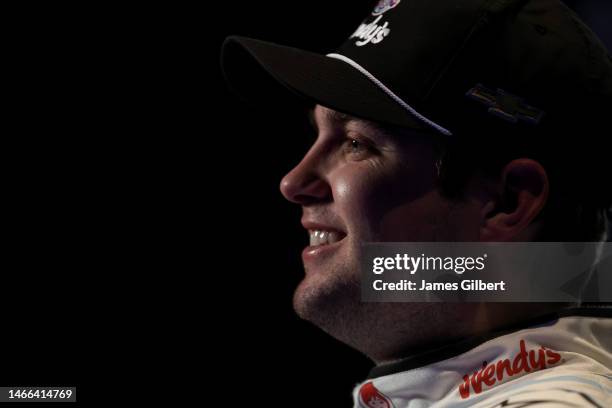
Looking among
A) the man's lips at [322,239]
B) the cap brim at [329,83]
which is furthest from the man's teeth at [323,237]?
the cap brim at [329,83]

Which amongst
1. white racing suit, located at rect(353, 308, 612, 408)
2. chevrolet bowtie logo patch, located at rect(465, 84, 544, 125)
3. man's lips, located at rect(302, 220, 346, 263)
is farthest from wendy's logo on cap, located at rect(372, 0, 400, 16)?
white racing suit, located at rect(353, 308, 612, 408)

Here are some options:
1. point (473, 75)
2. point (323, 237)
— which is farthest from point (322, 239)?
point (473, 75)

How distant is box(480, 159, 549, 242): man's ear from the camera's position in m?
1.14

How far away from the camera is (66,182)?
1.97 m

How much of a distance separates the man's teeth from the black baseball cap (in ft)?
0.74

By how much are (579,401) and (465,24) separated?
56 centimetres

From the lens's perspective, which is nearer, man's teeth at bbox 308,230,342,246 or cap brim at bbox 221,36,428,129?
cap brim at bbox 221,36,428,129

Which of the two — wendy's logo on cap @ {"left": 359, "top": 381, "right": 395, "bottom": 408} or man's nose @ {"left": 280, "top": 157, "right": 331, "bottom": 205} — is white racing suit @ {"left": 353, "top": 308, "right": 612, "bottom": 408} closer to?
wendy's logo on cap @ {"left": 359, "top": 381, "right": 395, "bottom": 408}

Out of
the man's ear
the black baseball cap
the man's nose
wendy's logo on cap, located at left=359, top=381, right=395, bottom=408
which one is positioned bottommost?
wendy's logo on cap, located at left=359, top=381, right=395, bottom=408

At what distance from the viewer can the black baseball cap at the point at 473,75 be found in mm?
1099

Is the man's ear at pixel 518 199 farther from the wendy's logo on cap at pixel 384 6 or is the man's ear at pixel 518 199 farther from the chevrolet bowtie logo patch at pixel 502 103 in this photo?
the wendy's logo on cap at pixel 384 6

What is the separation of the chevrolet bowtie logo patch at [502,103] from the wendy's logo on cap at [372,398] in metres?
0.47

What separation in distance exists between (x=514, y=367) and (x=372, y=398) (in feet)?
0.82

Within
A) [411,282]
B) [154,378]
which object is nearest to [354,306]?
[411,282]
